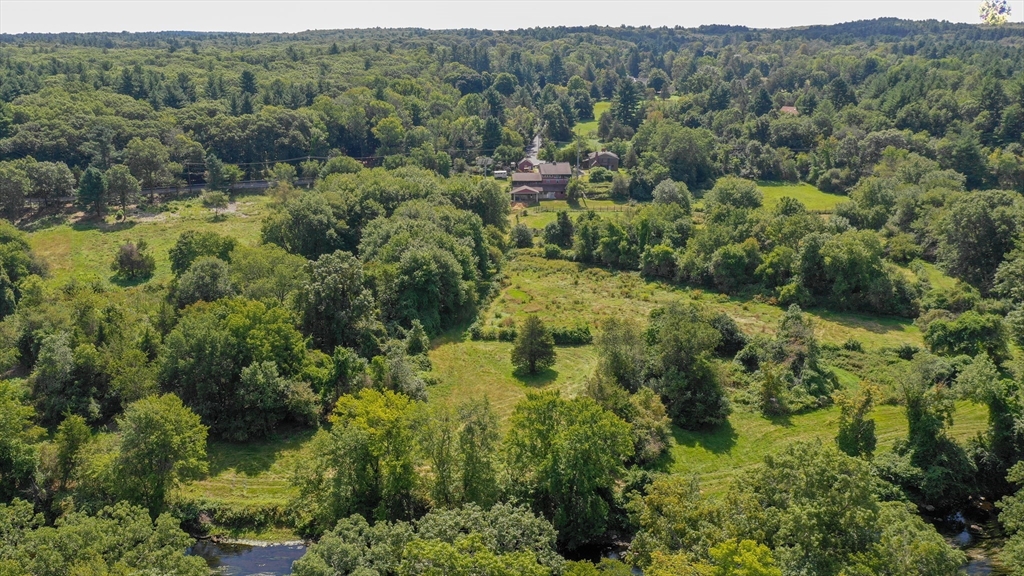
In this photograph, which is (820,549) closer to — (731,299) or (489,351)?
(489,351)

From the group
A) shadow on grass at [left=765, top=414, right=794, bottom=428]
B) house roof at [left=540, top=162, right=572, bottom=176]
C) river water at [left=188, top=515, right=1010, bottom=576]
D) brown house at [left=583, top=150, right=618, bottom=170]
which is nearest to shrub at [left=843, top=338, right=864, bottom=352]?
shadow on grass at [left=765, top=414, right=794, bottom=428]

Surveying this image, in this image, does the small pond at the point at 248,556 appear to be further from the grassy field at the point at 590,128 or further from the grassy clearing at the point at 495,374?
the grassy field at the point at 590,128

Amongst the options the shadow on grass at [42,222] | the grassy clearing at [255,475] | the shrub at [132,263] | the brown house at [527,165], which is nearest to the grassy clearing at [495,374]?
the grassy clearing at [255,475]

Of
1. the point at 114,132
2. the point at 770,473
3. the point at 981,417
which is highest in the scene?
the point at 114,132

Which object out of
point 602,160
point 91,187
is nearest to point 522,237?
point 602,160

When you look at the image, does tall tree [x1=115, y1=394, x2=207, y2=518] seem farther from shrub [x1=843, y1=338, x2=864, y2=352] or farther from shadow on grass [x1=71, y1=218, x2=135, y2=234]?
shadow on grass [x1=71, y1=218, x2=135, y2=234]

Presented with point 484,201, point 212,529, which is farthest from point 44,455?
point 484,201
